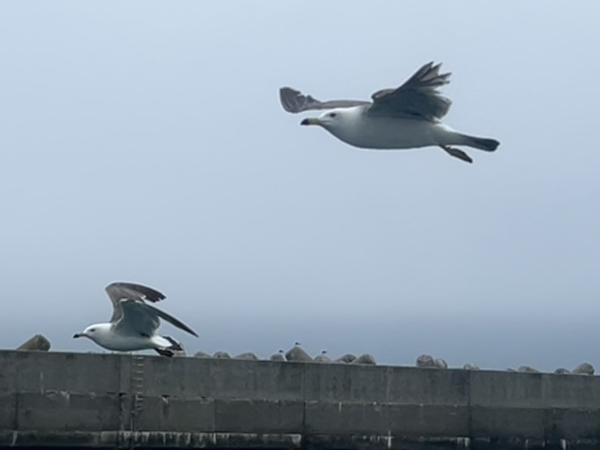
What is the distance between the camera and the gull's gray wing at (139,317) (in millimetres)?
23016

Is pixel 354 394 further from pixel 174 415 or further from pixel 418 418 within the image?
pixel 174 415

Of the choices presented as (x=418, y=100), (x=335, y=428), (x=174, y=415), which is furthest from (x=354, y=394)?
(x=418, y=100)

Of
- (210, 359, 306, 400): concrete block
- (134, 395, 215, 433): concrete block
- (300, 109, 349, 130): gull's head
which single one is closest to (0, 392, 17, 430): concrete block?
(134, 395, 215, 433): concrete block

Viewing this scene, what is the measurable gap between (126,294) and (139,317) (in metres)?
0.77

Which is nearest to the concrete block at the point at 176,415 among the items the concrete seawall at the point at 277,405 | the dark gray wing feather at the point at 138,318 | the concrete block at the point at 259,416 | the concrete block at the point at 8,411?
the concrete seawall at the point at 277,405

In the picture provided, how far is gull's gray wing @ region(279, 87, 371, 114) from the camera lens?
2331 centimetres

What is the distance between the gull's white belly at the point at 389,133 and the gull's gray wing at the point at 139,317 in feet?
12.4

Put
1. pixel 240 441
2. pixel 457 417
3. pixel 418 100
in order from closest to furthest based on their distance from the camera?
pixel 418 100 < pixel 240 441 < pixel 457 417

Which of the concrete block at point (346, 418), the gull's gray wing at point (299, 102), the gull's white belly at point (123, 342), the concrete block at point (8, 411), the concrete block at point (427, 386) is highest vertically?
the gull's gray wing at point (299, 102)

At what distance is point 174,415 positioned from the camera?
70.8 feet

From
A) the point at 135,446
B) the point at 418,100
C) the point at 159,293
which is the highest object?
the point at 418,100

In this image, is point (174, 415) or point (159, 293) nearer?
point (174, 415)

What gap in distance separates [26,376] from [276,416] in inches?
124

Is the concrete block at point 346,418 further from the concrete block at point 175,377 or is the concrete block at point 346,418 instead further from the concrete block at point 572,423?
the concrete block at point 572,423
